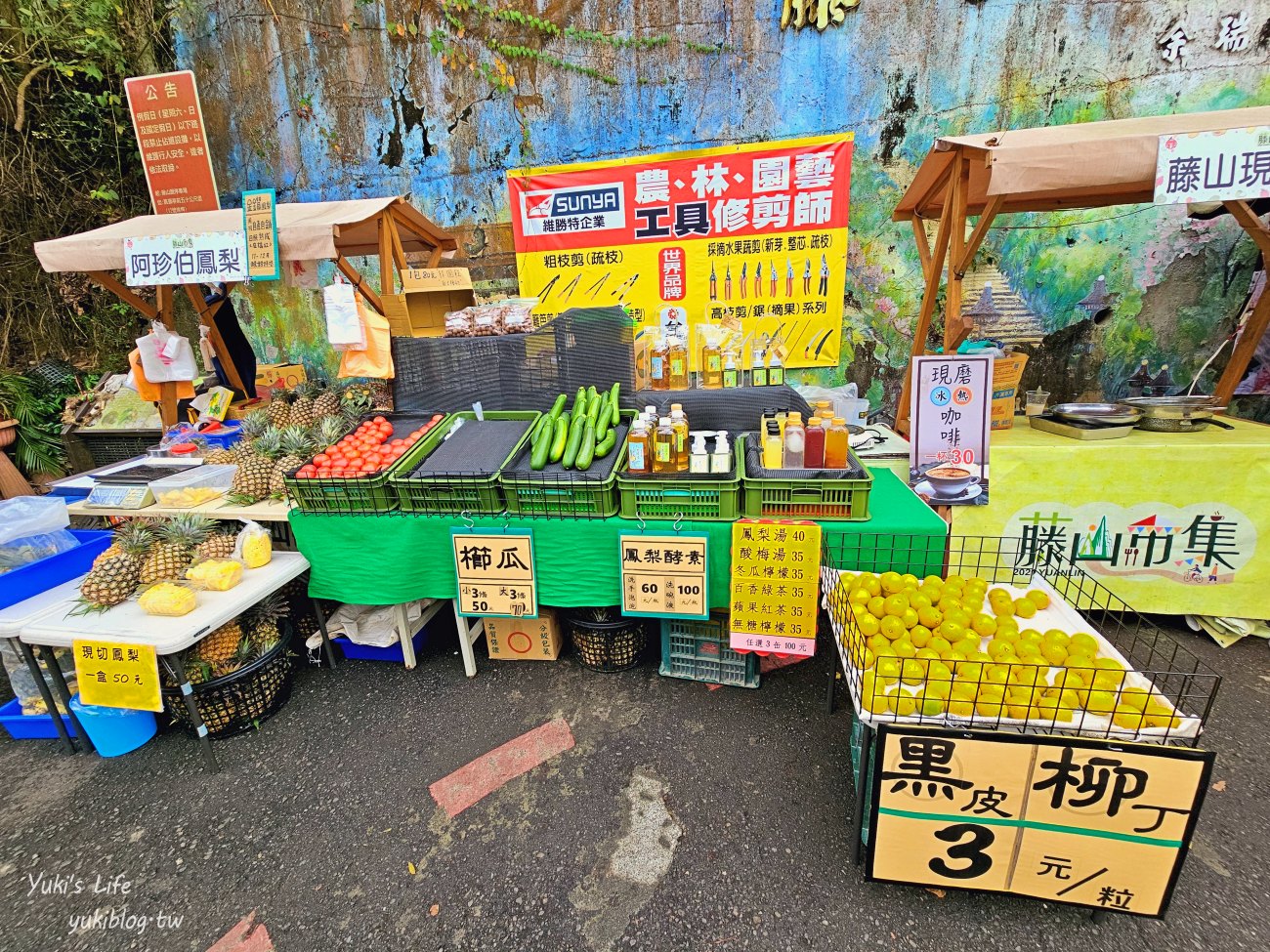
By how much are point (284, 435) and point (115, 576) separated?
1275 millimetres

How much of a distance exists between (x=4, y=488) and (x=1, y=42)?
5218mm

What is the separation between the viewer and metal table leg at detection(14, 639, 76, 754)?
2693mm

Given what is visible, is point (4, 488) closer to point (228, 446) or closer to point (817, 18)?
point (228, 446)

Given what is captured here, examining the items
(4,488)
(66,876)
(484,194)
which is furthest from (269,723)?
(4,488)

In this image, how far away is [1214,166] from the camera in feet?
10.2

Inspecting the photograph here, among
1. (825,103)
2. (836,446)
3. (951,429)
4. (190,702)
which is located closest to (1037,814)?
(836,446)

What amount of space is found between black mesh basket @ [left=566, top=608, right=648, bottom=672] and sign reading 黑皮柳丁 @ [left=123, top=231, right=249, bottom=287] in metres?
3.43

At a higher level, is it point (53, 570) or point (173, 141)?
point (173, 141)

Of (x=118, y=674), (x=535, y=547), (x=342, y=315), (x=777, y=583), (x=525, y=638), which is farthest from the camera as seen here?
(x=342, y=315)

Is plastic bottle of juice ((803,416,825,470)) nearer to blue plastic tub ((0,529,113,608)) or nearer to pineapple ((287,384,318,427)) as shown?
pineapple ((287,384,318,427))

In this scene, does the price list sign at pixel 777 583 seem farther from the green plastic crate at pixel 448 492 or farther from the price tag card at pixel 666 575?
the green plastic crate at pixel 448 492

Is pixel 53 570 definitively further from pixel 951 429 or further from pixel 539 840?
pixel 951 429

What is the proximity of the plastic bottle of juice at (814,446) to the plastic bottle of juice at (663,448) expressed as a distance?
704 millimetres

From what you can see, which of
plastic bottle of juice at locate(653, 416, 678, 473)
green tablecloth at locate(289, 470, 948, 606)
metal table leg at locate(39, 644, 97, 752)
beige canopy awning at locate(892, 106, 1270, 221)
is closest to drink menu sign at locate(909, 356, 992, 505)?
green tablecloth at locate(289, 470, 948, 606)
